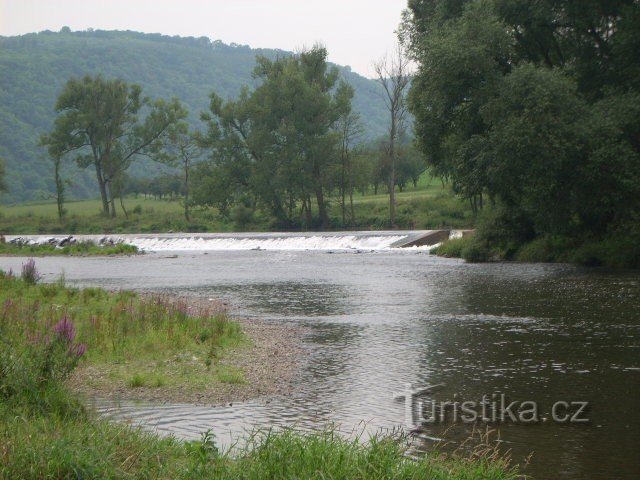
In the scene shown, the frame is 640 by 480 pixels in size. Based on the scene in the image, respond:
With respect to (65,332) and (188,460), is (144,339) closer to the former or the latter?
(65,332)

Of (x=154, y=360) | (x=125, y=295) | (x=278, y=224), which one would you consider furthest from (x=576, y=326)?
(x=278, y=224)

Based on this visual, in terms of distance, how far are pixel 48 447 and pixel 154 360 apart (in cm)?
736

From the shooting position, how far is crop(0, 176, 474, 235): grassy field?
68.9 m

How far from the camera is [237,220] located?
81250mm

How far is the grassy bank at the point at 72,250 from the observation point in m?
53.9

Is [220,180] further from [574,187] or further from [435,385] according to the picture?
[435,385]

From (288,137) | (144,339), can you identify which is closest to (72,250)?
(288,137)

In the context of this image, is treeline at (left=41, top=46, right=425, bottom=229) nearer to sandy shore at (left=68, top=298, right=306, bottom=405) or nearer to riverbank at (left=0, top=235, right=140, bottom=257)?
riverbank at (left=0, top=235, right=140, bottom=257)

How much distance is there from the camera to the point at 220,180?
269 ft

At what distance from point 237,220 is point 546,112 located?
54.5 m

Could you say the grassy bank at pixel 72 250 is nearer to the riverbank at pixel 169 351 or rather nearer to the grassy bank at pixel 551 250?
the grassy bank at pixel 551 250

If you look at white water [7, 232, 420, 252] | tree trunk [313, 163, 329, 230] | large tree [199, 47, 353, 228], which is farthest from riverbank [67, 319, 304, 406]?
tree trunk [313, 163, 329, 230]

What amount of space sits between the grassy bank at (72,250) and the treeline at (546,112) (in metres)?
25.7

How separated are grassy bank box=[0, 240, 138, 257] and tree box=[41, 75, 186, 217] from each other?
34.3 meters
